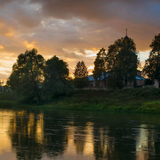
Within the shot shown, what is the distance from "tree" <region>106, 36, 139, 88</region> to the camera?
218ft

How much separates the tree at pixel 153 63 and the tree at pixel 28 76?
2707 cm

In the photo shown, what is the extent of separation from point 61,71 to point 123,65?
18.9 meters

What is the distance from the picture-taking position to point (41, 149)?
40.8 ft

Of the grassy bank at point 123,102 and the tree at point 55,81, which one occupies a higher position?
the tree at point 55,81

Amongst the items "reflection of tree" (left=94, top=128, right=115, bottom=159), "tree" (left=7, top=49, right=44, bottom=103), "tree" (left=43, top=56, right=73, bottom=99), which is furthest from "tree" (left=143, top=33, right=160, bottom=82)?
"reflection of tree" (left=94, top=128, right=115, bottom=159)

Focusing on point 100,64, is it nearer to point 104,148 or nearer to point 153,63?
point 153,63

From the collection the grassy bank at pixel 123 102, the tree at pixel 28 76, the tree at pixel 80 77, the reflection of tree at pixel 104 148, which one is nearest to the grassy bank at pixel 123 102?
the grassy bank at pixel 123 102

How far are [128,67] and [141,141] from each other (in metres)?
52.6

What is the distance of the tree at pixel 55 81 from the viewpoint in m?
64.0

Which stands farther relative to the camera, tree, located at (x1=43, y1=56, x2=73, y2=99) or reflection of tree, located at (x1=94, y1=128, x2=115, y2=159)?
tree, located at (x1=43, y1=56, x2=73, y2=99)

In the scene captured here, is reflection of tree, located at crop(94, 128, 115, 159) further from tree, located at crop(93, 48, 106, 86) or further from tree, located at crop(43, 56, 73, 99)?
tree, located at crop(93, 48, 106, 86)

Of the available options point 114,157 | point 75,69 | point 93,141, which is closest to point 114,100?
point 75,69

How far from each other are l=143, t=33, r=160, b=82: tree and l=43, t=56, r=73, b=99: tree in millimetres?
21845

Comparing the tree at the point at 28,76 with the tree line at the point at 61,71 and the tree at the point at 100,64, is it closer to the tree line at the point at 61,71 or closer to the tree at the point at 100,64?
the tree line at the point at 61,71
